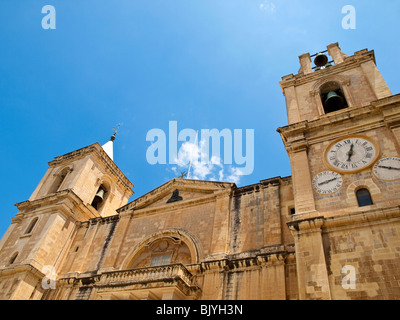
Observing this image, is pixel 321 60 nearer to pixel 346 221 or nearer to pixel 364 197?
pixel 364 197

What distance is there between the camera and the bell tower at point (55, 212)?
19781 mm

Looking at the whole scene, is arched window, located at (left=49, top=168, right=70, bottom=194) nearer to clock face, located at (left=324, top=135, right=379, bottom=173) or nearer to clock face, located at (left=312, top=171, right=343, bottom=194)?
clock face, located at (left=312, top=171, right=343, bottom=194)

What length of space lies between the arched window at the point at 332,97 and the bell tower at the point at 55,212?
1738 cm

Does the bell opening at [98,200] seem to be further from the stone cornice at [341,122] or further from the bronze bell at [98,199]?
the stone cornice at [341,122]

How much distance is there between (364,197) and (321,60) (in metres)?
11.9

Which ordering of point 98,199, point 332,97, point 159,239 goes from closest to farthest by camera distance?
point 332,97 → point 159,239 → point 98,199

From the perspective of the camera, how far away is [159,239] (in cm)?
1938

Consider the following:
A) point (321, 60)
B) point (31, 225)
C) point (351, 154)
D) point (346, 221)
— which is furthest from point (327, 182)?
point (31, 225)

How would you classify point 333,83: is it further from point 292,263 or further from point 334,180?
point 292,263

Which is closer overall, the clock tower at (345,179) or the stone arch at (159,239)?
the clock tower at (345,179)

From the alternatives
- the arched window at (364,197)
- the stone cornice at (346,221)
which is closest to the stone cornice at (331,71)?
the arched window at (364,197)

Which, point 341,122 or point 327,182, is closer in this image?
point 327,182
